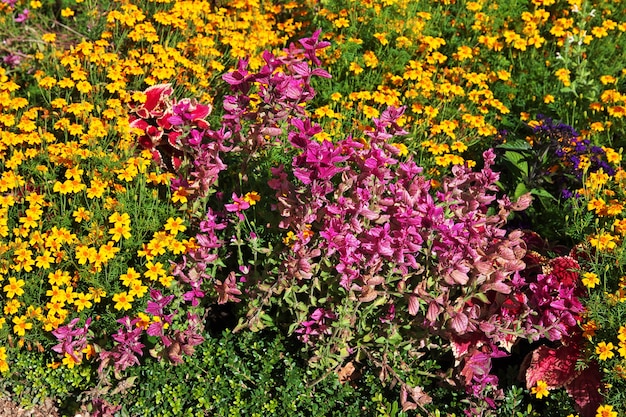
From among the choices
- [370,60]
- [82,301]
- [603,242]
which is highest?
[370,60]

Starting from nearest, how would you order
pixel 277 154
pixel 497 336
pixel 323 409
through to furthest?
1. pixel 497 336
2. pixel 323 409
3. pixel 277 154

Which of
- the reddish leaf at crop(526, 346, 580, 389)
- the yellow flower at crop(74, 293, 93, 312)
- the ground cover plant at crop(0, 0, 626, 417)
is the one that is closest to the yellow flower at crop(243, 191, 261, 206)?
the ground cover plant at crop(0, 0, 626, 417)

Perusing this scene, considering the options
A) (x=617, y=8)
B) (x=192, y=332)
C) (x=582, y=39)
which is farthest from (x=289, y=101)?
(x=617, y=8)

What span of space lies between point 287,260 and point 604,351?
1347mm

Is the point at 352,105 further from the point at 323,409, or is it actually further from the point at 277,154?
the point at 323,409

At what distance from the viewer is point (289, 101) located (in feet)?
10.6

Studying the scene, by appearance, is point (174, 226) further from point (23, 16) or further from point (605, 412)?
point (23, 16)

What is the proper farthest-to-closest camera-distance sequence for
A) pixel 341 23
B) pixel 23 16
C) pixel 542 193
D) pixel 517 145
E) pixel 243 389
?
pixel 23 16
pixel 341 23
pixel 517 145
pixel 542 193
pixel 243 389

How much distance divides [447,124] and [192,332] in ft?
6.08

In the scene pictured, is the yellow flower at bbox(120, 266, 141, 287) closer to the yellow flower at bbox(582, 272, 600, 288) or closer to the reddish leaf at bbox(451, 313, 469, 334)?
the reddish leaf at bbox(451, 313, 469, 334)

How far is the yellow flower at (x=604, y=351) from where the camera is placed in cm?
296

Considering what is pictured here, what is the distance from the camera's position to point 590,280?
311cm

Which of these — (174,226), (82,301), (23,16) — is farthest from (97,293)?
(23,16)

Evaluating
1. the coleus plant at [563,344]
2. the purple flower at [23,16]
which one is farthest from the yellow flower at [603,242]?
the purple flower at [23,16]
